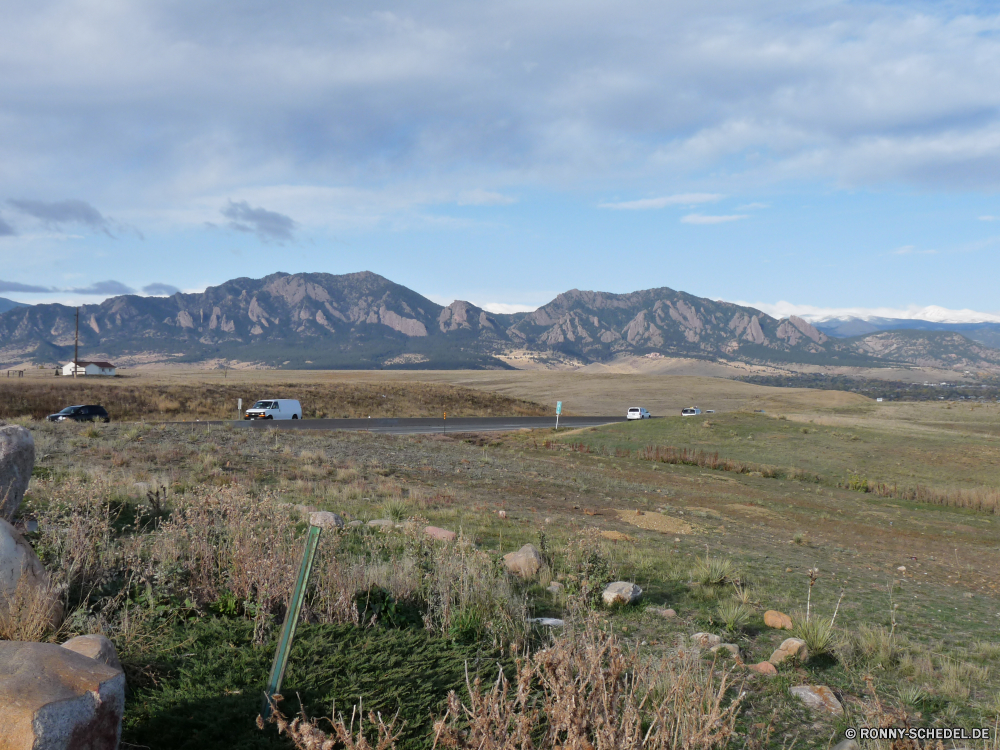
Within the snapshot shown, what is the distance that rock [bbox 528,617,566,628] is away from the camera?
6184mm

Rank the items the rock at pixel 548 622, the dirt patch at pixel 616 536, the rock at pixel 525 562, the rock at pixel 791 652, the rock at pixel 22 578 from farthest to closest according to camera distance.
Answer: the dirt patch at pixel 616 536 → the rock at pixel 525 562 → the rock at pixel 548 622 → the rock at pixel 791 652 → the rock at pixel 22 578

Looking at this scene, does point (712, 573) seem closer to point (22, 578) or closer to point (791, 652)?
point (791, 652)

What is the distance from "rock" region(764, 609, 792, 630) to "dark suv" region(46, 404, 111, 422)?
35.5 metres

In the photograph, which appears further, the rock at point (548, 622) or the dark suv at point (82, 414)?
the dark suv at point (82, 414)

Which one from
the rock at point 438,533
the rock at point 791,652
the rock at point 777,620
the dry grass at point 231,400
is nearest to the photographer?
the rock at point 791,652

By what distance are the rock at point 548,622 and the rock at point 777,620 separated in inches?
102

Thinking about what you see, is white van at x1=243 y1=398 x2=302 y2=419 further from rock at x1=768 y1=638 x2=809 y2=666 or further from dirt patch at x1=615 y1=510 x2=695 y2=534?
rock at x1=768 y1=638 x2=809 y2=666

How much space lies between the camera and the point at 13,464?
7453 mm

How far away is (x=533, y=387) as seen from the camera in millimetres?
103188

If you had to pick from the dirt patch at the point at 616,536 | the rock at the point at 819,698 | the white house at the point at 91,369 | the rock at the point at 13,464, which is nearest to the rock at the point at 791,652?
the rock at the point at 819,698

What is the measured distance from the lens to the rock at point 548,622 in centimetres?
618

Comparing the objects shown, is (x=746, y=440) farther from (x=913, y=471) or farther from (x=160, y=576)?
(x=160, y=576)

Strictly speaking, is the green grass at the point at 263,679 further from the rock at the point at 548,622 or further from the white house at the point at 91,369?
the white house at the point at 91,369

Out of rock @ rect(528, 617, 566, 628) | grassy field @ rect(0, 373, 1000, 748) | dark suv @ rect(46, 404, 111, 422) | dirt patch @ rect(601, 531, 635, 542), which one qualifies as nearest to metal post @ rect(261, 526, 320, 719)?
grassy field @ rect(0, 373, 1000, 748)
